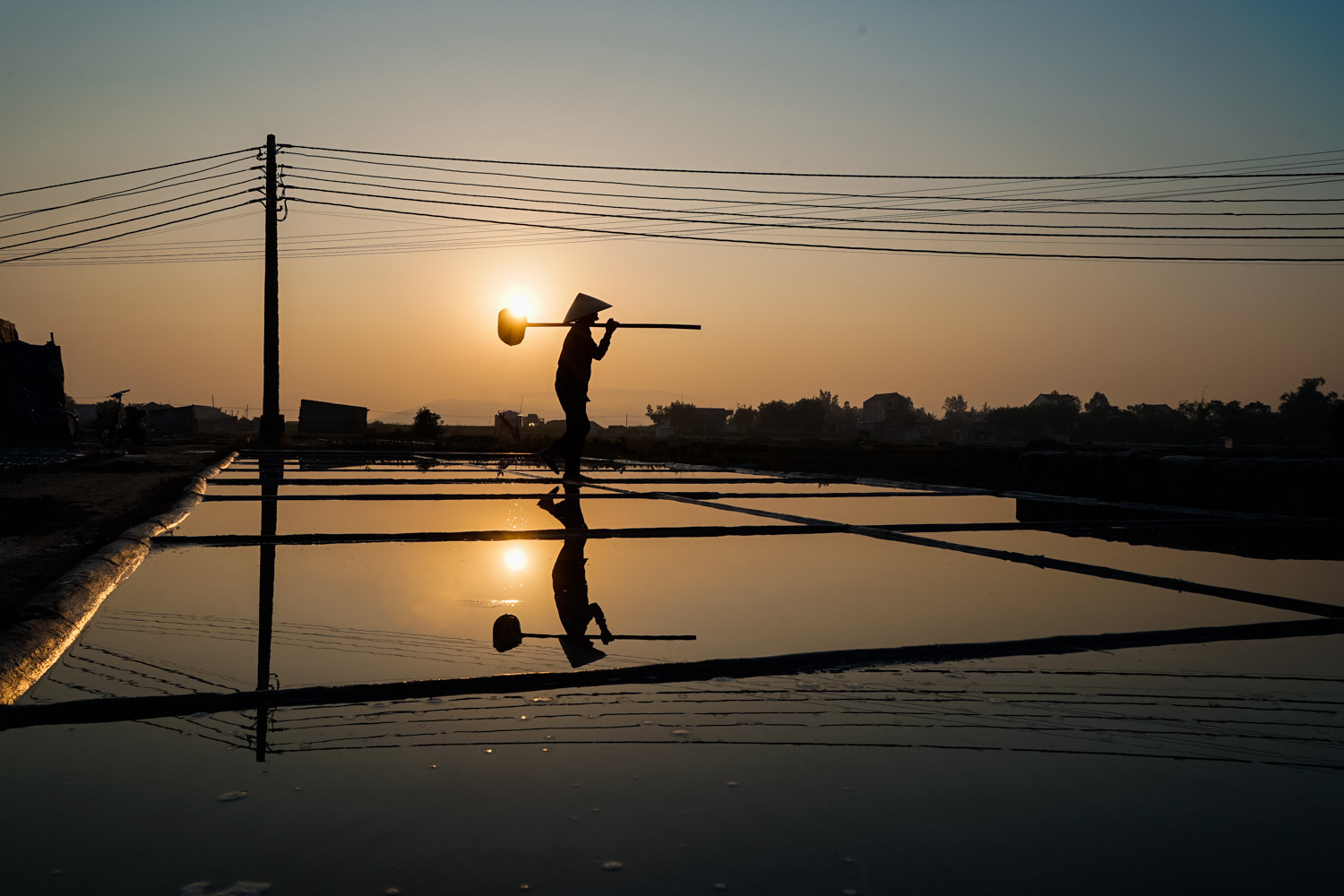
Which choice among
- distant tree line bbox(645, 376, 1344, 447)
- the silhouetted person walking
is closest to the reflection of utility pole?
the silhouetted person walking

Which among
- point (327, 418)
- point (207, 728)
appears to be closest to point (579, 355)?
point (207, 728)

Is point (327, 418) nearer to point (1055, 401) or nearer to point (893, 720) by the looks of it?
point (893, 720)

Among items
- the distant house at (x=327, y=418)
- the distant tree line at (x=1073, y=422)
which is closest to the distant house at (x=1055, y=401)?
the distant tree line at (x=1073, y=422)

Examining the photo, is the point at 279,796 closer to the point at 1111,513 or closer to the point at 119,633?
the point at 119,633

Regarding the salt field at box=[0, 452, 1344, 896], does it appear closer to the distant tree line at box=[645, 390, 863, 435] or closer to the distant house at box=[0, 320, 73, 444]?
the distant house at box=[0, 320, 73, 444]

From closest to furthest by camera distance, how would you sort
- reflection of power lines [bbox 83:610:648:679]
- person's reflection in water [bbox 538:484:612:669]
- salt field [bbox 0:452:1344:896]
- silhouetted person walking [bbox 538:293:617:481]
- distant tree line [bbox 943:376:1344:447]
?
1. salt field [bbox 0:452:1344:896]
2. reflection of power lines [bbox 83:610:648:679]
3. person's reflection in water [bbox 538:484:612:669]
4. silhouetted person walking [bbox 538:293:617:481]
5. distant tree line [bbox 943:376:1344:447]

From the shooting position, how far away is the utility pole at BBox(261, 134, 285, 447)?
27.2 meters

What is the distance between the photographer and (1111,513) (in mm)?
9625

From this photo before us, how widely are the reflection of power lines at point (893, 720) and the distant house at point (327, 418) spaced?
63890 millimetres

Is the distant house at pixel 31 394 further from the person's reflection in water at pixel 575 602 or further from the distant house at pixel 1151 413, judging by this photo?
the distant house at pixel 1151 413

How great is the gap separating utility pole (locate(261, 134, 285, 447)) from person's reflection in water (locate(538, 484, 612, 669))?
22.0 meters

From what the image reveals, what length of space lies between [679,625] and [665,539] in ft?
9.74

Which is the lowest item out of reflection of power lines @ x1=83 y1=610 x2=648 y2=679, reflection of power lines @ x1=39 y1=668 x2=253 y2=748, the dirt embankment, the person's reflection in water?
reflection of power lines @ x1=39 y1=668 x2=253 y2=748

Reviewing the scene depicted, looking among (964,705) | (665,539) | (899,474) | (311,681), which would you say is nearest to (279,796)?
(311,681)
